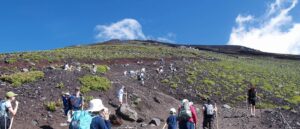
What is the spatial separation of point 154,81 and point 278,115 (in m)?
14.3

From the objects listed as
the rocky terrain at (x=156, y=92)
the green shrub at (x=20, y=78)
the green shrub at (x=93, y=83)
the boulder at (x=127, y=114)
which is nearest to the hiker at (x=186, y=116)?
the rocky terrain at (x=156, y=92)

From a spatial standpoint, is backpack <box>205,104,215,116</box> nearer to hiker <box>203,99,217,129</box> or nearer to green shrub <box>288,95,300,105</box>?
hiker <box>203,99,217,129</box>

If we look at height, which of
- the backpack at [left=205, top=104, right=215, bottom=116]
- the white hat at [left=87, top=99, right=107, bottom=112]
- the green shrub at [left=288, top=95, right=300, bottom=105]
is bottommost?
the green shrub at [left=288, top=95, right=300, bottom=105]

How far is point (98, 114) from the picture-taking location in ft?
29.0

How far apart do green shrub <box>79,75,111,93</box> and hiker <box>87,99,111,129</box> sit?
66.1 ft

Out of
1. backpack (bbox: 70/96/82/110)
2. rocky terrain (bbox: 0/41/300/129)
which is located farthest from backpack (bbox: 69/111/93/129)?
rocky terrain (bbox: 0/41/300/129)

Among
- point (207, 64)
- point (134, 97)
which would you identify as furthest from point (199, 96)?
point (207, 64)

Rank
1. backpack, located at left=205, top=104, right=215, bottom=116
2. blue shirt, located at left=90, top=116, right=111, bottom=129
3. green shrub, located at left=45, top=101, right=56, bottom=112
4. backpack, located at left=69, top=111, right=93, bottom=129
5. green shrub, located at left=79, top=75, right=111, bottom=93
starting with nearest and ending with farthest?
blue shirt, located at left=90, top=116, right=111, bottom=129 → backpack, located at left=69, top=111, right=93, bottom=129 → backpack, located at left=205, top=104, right=215, bottom=116 → green shrub, located at left=45, top=101, right=56, bottom=112 → green shrub, located at left=79, top=75, right=111, bottom=93

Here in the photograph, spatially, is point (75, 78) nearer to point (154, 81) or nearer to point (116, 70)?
point (154, 81)

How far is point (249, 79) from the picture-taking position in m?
51.8

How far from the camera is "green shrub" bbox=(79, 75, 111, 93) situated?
2973cm

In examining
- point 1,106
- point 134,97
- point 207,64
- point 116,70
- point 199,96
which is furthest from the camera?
point 207,64

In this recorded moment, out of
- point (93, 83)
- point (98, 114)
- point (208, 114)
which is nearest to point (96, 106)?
point (98, 114)

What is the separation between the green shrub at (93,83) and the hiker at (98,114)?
2015 cm
